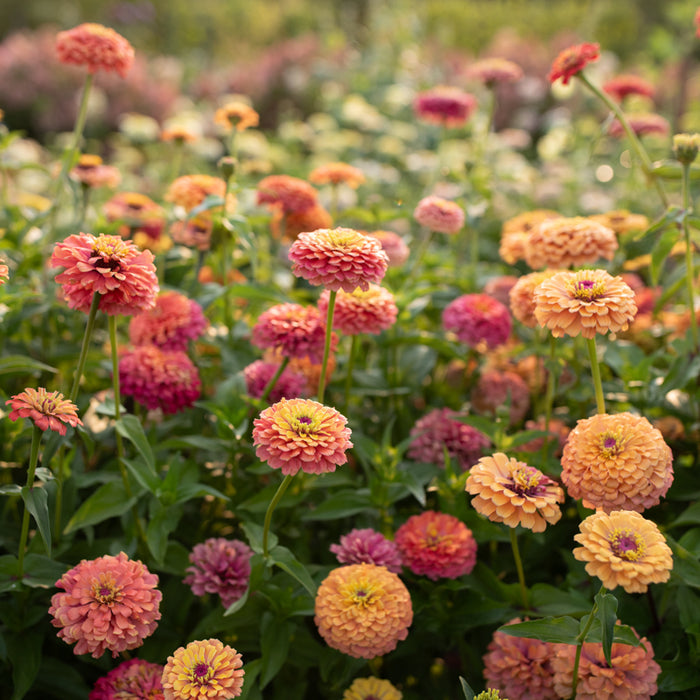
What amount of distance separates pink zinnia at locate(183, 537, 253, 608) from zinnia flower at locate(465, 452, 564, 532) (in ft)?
1.56

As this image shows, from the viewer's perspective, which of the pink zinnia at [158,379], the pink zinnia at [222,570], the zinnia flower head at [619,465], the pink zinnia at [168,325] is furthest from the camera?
the pink zinnia at [168,325]

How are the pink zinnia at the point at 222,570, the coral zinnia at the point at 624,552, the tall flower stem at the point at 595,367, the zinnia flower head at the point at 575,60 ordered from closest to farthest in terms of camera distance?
the coral zinnia at the point at 624,552 < the tall flower stem at the point at 595,367 < the pink zinnia at the point at 222,570 < the zinnia flower head at the point at 575,60

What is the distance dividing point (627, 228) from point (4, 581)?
5.53 ft

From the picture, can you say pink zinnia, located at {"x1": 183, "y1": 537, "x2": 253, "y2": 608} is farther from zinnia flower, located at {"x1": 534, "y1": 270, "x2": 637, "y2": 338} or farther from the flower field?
zinnia flower, located at {"x1": 534, "y1": 270, "x2": 637, "y2": 338}

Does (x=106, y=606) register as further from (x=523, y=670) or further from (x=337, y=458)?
(x=523, y=670)

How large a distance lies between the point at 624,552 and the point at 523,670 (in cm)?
40

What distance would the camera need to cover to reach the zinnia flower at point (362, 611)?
44.3 inches

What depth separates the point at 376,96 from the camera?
5.25 m

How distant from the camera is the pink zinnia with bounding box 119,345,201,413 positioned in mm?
1387

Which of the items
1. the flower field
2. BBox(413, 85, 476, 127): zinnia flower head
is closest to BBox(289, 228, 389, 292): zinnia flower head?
the flower field

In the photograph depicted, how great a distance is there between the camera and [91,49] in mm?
1690

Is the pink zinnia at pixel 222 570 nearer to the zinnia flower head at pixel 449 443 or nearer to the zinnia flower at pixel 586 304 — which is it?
→ the zinnia flower head at pixel 449 443

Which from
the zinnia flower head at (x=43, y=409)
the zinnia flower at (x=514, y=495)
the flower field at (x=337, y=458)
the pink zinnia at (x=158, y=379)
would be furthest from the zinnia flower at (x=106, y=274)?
the zinnia flower at (x=514, y=495)

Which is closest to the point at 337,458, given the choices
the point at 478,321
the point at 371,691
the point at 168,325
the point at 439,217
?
the point at 371,691
